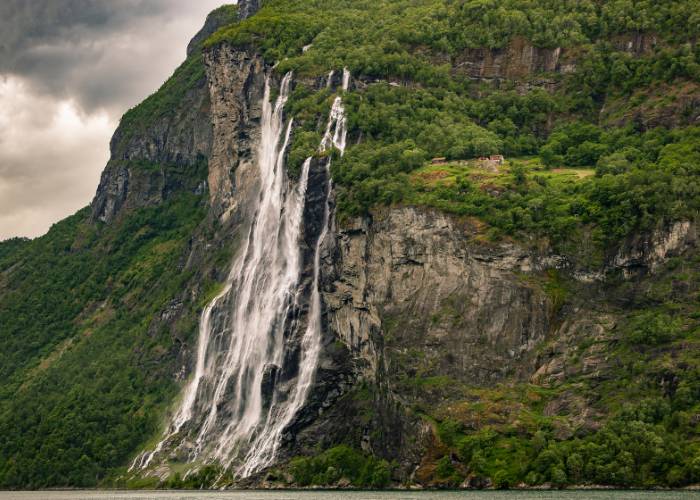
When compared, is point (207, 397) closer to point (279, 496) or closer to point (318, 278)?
point (318, 278)

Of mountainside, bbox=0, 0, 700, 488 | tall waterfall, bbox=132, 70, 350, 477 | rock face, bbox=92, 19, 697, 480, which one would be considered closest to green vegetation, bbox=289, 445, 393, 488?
mountainside, bbox=0, 0, 700, 488

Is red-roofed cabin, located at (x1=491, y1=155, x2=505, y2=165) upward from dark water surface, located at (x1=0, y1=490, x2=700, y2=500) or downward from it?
upward

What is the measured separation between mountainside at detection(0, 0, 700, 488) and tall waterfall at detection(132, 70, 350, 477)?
0.48m

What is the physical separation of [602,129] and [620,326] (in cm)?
4922

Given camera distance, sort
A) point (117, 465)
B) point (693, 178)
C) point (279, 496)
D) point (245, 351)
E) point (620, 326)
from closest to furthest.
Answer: point (279, 496), point (620, 326), point (693, 178), point (245, 351), point (117, 465)

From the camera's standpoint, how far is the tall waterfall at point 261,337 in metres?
149

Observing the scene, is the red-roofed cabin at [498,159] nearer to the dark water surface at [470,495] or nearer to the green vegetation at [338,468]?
the green vegetation at [338,468]

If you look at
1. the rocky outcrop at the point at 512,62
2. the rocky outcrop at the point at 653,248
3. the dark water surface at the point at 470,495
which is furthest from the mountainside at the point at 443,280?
the dark water surface at the point at 470,495

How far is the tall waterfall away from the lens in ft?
488

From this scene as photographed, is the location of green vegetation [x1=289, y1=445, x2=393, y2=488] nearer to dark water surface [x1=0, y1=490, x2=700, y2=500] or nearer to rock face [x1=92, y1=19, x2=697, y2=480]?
rock face [x1=92, y1=19, x2=697, y2=480]

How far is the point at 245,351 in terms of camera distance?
165375mm

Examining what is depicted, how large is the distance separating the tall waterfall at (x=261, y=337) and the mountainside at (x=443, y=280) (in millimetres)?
481

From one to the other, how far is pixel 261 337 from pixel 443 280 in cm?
3422

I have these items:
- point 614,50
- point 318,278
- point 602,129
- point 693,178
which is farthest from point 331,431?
point 614,50
